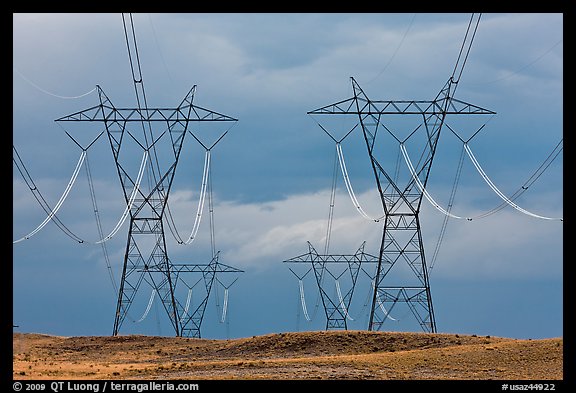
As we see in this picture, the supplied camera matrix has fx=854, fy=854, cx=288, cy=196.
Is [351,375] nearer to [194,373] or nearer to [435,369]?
[435,369]

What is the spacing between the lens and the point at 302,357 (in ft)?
174

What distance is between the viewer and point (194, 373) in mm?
43969

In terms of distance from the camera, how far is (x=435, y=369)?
145 feet

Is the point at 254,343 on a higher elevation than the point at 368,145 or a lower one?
lower

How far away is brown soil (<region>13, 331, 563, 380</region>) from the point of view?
139ft

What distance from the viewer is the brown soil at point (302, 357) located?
42.5m
